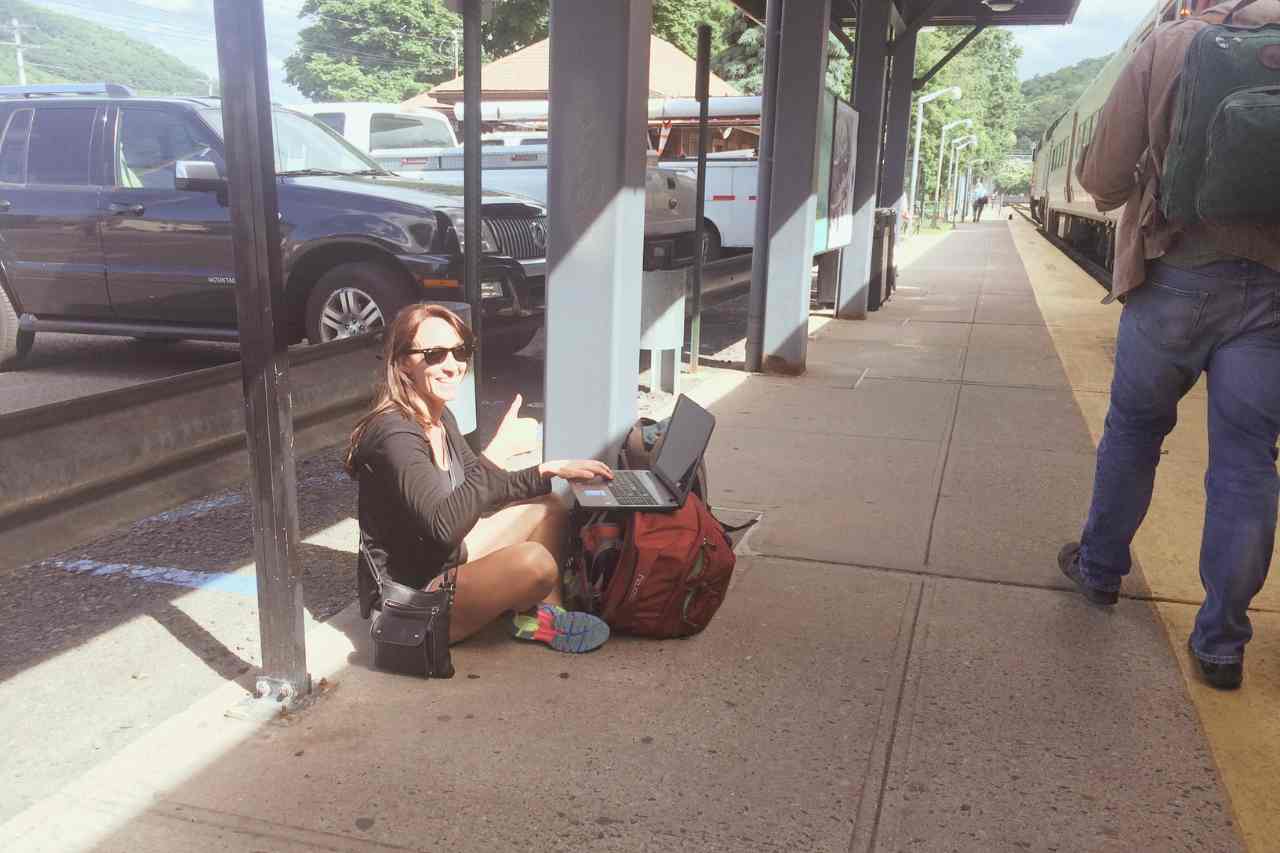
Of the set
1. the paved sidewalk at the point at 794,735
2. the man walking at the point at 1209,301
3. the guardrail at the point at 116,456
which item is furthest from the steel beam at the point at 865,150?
the guardrail at the point at 116,456

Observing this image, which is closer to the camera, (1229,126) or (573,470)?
(1229,126)

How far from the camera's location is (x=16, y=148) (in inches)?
289

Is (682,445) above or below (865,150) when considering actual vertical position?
below

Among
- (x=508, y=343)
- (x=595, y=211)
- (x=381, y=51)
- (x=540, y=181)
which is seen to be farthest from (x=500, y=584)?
(x=381, y=51)

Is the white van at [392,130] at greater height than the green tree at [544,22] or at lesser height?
lesser

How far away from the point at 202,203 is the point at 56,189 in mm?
1142

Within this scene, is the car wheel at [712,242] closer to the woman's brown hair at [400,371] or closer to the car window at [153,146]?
the car window at [153,146]

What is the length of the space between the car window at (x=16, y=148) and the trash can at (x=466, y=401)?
4724mm

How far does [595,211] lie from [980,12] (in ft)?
41.3

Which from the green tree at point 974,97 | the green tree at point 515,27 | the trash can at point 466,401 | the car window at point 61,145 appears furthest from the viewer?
the green tree at point 515,27

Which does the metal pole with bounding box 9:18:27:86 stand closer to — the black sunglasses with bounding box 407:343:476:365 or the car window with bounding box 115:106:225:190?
the car window with bounding box 115:106:225:190

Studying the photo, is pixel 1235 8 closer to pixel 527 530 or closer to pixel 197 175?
pixel 527 530

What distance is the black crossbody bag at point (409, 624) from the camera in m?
3.04

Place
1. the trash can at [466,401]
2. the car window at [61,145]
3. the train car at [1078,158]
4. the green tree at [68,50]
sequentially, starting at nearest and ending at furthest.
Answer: the trash can at [466,401]
the car window at [61,145]
the green tree at [68,50]
the train car at [1078,158]
